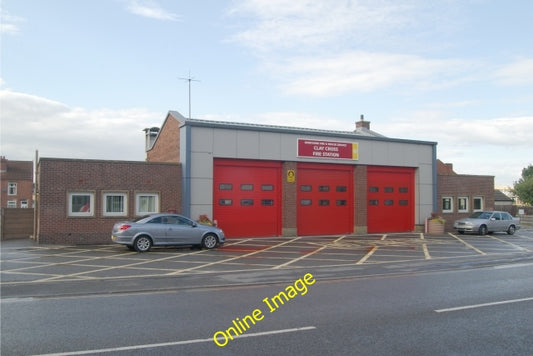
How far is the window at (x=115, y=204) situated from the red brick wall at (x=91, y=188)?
0.19 m

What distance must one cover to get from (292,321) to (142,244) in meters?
11.1

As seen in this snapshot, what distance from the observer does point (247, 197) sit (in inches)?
948

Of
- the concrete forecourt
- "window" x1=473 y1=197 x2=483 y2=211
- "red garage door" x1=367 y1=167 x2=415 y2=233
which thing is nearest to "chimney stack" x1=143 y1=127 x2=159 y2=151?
"red garage door" x1=367 y1=167 x2=415 y2=233

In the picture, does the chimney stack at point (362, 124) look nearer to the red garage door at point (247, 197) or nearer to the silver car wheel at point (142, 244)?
the red garage door at point (247, 197)

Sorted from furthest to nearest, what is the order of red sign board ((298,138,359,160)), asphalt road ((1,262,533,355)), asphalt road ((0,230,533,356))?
red sign board ((298,138,359,160)), asphalt road ((0,230,533,356)), asphalt road ((1,262,533,355))

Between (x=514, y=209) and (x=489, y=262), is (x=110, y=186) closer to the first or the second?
(x=489, y=262)

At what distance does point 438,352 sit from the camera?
232 inches

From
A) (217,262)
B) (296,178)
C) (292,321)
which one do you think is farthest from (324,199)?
(292,321)

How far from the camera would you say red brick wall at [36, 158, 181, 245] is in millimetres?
19922

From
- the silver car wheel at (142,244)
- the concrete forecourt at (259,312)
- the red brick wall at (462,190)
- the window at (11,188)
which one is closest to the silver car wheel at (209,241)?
the silver car wheel at (142,244)

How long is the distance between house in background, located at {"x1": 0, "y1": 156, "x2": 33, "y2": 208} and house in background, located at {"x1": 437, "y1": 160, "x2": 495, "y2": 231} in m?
60.1

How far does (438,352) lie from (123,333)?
13.9 feet

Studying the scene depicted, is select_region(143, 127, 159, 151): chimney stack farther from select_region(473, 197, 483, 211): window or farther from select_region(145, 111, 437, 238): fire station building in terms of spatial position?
select_region(473, 197, 483, 211): window

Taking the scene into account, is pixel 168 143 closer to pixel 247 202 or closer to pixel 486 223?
pixel 247 202
